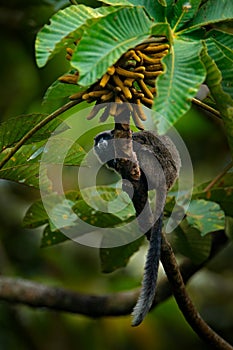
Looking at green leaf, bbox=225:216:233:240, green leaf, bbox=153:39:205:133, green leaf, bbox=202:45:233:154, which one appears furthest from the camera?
green leaf, bbox=225:216:233:240

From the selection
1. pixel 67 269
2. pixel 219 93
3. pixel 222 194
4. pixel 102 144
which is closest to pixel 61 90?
pixel 102 144

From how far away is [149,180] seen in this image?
148cm

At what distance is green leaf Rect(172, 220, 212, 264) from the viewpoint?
1.87 m

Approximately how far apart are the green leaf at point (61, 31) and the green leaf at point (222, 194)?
0.77 metres

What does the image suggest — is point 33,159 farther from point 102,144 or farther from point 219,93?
point 219,93

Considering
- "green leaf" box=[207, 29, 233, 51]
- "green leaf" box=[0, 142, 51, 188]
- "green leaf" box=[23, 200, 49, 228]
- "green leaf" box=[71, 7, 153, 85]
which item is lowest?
"green leaf" box=[23, 200, 49, 228]

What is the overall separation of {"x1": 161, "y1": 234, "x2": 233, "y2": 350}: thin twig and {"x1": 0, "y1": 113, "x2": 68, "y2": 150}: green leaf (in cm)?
33

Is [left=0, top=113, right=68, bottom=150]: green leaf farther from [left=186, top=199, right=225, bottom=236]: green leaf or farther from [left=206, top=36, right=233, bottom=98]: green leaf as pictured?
[left=186, top=199, right=225, bottom=236]: green leaf

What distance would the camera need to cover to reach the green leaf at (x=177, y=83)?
979 millimetres

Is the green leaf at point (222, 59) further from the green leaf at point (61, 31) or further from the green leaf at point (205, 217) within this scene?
the green leaf at point (205, 217)

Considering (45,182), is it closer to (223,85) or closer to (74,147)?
(74,147)

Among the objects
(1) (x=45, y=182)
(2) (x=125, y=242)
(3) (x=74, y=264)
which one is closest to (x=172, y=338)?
(3) (x=74, y=264)

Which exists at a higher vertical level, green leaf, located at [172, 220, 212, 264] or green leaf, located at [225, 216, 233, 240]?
green leaf, located at [172, 220, 212, 264]

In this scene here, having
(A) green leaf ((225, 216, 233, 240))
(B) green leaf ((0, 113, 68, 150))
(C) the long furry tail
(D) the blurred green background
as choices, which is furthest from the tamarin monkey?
(D) the blurred green background
